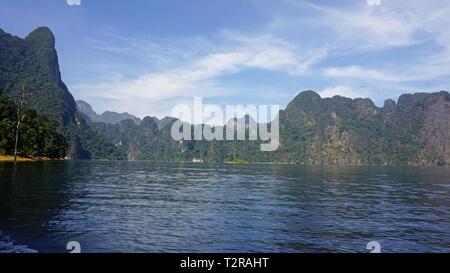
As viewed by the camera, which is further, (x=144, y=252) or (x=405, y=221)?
(x=405, y=221)

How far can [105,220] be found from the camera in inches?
810

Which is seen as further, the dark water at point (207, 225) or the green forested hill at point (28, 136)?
the green forested hill at point (28, 136)

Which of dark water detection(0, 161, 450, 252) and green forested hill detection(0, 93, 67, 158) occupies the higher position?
green forested hill detection(0, 93, 67, 158)

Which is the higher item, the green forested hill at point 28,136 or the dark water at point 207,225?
the green forested hill at point 28,136

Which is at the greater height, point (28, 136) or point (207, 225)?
point (28, 136)

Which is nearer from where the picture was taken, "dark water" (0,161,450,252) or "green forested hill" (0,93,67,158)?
"dark water" (0,161,450,252)

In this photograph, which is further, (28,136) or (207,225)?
(28,136)
